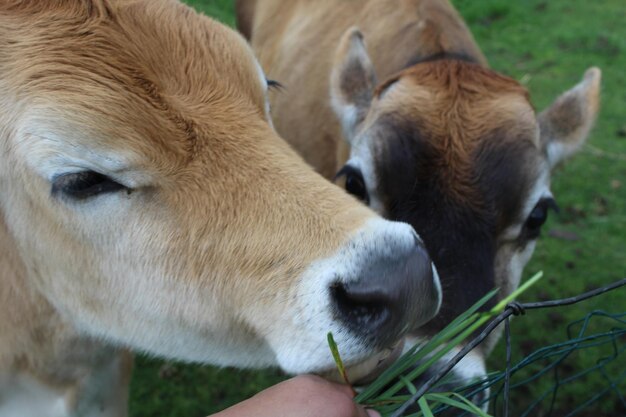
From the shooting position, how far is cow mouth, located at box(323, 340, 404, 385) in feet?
5.30

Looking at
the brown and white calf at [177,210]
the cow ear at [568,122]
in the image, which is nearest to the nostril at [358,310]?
the brown and white calf at [177,210]

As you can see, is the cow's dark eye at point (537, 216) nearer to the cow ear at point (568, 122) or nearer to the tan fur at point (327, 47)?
the cow ear at point (568, 122)

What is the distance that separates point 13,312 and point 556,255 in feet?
14.5

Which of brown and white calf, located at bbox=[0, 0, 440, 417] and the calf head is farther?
the calf head

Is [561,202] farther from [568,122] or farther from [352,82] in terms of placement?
[352,82]

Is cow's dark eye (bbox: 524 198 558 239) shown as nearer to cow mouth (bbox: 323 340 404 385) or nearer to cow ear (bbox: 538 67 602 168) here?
cow ear (bbox: 538 67 602 168)

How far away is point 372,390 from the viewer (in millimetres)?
1581

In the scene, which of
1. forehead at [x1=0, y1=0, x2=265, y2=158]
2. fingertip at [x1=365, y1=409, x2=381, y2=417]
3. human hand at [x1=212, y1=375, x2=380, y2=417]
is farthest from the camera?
forehead at [x1=0, y1=0, x2=265, y2=158]

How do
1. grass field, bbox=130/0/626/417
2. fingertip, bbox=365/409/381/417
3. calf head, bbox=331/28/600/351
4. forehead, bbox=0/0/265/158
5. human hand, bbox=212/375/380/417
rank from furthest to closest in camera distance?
grass field, bbox=130/0/626/417, calf head, bbox=331/28/600/351, forehead, bbox=0/0/265/158, fingertip, bbox=365/409/381/417, human hand, bbox=212/375/380/417

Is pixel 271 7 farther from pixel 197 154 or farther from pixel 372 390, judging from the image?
pixel 372 390

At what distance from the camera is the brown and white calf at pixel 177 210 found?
4.98ft

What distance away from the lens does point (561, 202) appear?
580 centimetres

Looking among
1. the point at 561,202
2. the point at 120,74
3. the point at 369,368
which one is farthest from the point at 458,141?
the point at 561,202

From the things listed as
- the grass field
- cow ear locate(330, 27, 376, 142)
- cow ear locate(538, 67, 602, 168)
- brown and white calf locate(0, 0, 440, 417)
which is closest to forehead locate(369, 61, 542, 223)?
cow ear locate(538, 67, 602, 168)
